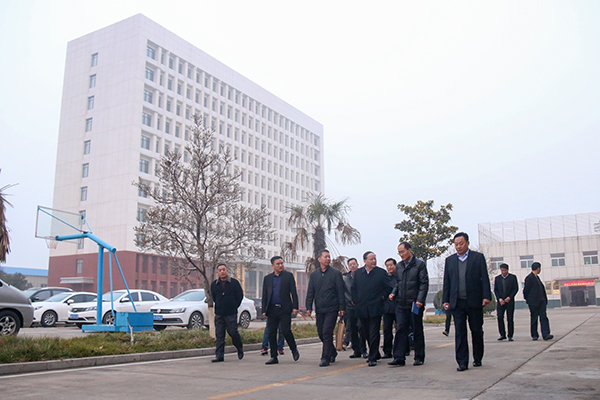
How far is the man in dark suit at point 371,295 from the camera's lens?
905 centimetres

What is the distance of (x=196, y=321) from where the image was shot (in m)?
18.4

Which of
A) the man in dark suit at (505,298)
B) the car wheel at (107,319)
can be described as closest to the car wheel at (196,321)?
the car wheel at (107,319)

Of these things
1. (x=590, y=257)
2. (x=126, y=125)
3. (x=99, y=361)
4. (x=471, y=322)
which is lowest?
(x=99, y=361)

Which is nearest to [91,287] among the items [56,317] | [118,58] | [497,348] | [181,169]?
[118,58]

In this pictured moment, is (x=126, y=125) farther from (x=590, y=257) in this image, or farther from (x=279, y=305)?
(x=590, y=257)

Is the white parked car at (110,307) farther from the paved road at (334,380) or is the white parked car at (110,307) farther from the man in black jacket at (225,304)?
the paved road at (334,380)

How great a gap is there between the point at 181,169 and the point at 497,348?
449 inches

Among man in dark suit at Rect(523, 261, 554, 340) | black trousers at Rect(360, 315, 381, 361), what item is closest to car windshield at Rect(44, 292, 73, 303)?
black trousers at Rect(360, 315, 381, 361)

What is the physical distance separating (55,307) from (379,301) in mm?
16836

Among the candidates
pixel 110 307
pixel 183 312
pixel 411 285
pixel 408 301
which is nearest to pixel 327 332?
pixel 408 301

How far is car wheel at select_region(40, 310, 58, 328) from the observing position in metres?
21.5

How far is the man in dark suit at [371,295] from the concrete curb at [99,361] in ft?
12.4

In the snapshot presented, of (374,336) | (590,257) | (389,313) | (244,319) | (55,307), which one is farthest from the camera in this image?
(590,257)

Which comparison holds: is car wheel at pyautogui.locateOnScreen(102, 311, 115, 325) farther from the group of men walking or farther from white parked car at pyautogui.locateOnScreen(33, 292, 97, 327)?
the group of men walking
